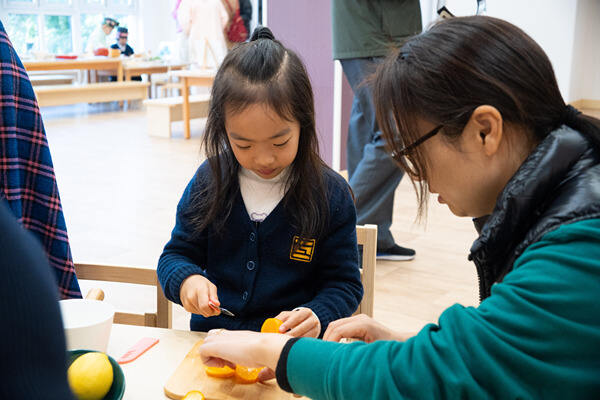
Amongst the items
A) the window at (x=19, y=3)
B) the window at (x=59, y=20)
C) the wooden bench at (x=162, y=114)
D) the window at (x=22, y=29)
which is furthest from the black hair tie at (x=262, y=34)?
the window at (x=19, y=3)

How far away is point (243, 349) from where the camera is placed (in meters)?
0.83

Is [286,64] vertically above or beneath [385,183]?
above

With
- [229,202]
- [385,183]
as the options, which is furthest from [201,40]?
[229,202]

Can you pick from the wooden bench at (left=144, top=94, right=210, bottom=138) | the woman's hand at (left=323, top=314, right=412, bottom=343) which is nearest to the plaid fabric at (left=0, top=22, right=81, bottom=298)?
the woman's hand at (left=323, top=314, right=412, bottom=343)

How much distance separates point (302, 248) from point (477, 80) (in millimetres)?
627

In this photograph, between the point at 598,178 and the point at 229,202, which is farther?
the point at 229,202

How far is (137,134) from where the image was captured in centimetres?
691

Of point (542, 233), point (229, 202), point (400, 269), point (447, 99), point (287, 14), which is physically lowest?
point (400, 269)

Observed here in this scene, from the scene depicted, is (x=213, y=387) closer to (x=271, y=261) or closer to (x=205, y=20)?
(x=271, y=261)

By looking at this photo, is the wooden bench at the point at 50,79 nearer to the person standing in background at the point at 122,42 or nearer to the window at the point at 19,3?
the person standing in background at the point at 122,42

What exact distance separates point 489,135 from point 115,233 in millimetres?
2985

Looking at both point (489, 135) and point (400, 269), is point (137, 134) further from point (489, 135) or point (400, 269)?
point (489, 135)

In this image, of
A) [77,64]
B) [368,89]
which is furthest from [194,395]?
[77,64]

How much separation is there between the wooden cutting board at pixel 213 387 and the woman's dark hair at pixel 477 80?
16.3 inches
